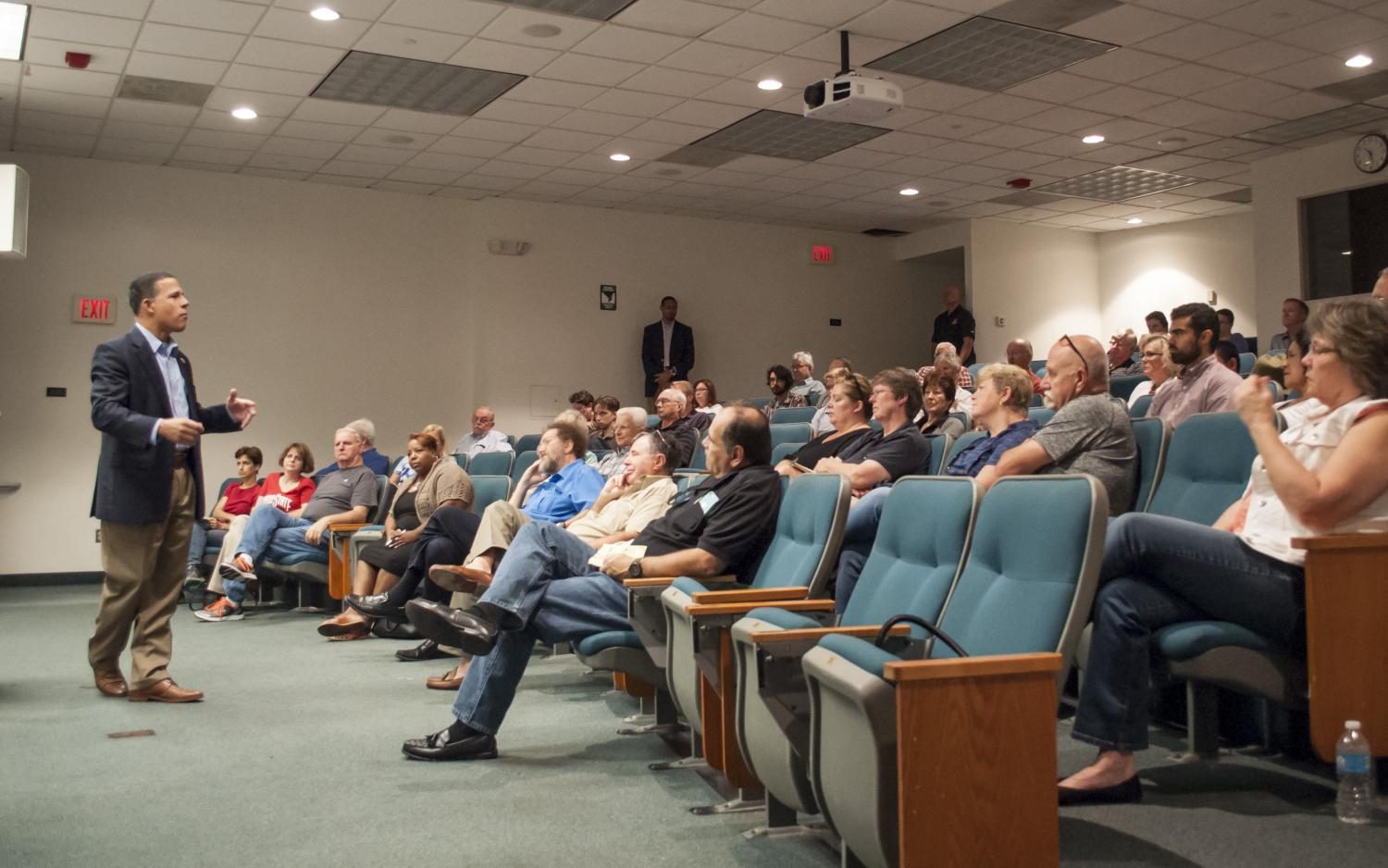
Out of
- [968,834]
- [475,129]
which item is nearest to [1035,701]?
[968,834]

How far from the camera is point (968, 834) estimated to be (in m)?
1.71

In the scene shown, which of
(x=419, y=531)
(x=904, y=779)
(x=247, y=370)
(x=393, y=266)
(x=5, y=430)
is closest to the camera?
(x=904, y=779)

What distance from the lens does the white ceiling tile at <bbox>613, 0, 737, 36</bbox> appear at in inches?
225

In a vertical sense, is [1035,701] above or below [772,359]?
below

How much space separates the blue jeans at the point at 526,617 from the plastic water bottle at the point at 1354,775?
1.66 meters

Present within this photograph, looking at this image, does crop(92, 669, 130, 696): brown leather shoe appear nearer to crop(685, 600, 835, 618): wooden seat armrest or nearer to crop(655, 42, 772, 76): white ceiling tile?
crop(685, 600, 835, 618): wooden seat armrest

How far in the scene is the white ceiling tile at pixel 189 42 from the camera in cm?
600

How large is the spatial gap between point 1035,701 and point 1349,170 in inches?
331

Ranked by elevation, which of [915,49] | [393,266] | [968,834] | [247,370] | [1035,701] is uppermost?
[915,49]

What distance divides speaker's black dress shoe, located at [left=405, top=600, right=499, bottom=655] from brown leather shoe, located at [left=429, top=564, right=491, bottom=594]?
1.98 ft

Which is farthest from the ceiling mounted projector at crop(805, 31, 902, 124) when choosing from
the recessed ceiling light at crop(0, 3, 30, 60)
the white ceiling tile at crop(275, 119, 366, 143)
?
the recessed ceiling light at crop(0, 3, 30, 60)

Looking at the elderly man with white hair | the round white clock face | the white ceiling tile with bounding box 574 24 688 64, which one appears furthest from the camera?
the elderly man with white hair

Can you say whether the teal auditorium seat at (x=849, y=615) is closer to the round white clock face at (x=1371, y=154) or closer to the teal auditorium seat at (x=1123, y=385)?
the teal auditorium seat at (x=1123, y=385)

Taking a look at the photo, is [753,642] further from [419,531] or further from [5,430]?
[5,430]
